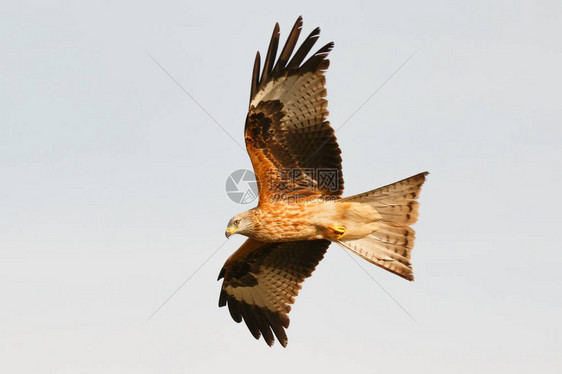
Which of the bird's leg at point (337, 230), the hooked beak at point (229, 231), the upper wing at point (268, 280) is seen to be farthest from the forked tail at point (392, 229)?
the hooked beak at point (229, 231)

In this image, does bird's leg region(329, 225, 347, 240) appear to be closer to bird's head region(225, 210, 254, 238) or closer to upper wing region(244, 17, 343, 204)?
upper wing region(244, 17, 343, 204)

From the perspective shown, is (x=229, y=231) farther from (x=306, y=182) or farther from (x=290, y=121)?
(x=290, y=121)

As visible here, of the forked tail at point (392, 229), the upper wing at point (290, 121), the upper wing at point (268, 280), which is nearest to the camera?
the upper wing at point (290, 121)

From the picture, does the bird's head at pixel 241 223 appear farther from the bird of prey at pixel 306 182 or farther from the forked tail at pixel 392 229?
the forked tail at pixel 392 229

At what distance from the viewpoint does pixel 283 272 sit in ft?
37.7

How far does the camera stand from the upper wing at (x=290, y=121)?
32.1 ft

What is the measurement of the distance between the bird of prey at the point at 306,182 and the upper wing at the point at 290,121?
1 centimetres

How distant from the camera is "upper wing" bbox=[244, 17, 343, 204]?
9.80 meters

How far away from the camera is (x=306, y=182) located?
33.5ft

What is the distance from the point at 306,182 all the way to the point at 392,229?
132 centimetres

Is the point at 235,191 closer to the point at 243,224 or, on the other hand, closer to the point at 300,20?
the point at 243,224

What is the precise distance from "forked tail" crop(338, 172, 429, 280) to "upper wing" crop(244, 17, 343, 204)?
2.04 ft

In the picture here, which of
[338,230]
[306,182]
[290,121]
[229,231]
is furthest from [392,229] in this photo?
[229,231]

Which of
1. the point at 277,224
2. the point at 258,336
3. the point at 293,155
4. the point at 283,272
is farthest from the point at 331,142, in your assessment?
the point at 258,336
